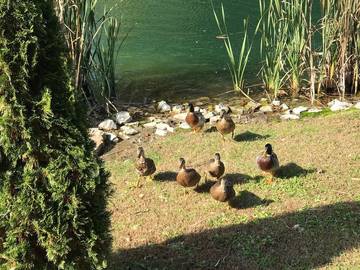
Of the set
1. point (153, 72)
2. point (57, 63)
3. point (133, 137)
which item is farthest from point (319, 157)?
point (153, 72)

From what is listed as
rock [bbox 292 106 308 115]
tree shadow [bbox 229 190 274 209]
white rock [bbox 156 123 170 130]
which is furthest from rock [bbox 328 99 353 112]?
tree shadow [bbox 229 190 274 209]

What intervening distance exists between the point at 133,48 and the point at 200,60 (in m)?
1.92

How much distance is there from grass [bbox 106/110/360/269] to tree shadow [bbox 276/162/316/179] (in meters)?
0.01

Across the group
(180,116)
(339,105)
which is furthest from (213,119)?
(339,105)

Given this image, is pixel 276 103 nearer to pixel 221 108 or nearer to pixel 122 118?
pixel 221 108

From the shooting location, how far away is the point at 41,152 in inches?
140

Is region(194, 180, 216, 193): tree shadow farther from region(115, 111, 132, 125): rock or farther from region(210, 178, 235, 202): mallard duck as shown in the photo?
region(115, 111, 132, 125): rock

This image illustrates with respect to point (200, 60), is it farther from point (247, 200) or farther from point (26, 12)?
point (26, 12)

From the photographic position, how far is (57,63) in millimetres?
3594

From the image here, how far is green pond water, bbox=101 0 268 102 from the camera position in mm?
11124

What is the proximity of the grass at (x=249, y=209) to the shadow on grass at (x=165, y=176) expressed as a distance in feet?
0.04

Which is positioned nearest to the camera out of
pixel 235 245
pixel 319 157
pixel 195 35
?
pixel 235 245

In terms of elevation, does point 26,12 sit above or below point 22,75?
above

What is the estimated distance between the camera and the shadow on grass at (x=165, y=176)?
6633 millimetres
